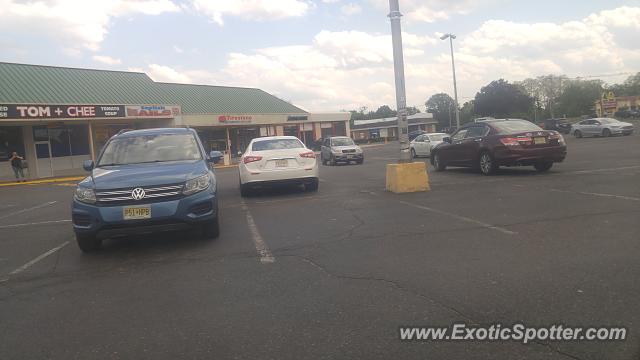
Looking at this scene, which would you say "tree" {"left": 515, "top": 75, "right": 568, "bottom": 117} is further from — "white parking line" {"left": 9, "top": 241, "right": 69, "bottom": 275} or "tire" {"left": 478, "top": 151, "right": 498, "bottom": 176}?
"white parking line" {"left": 9, "top": 241, "right": 69, "bottom": 275}

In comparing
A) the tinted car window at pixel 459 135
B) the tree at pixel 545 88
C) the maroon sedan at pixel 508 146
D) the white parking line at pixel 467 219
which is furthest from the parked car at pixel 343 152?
the tree at pixel 545 88

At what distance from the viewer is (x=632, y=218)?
6.66 metres

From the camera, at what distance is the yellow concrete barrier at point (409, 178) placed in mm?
10766

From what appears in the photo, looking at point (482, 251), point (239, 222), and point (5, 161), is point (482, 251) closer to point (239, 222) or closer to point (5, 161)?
point (239, 222)

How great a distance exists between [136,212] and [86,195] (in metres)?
0.71

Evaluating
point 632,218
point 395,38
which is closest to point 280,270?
point 632,218

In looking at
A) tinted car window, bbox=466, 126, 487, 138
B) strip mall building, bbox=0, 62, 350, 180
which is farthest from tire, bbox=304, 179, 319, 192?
strip mall building, bbox=0, 62, 350, 180

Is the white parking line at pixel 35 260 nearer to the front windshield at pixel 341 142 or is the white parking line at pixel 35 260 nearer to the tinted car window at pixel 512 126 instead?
the tinted car window at pixel 512 126

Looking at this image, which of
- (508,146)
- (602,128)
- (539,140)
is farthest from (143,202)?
(602,128)

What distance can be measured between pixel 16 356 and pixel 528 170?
1314 centimetres

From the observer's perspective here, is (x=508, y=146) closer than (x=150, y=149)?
No

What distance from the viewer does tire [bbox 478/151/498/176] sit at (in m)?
12.8

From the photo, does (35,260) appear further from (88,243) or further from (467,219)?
(467,219)

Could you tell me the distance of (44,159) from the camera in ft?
100
